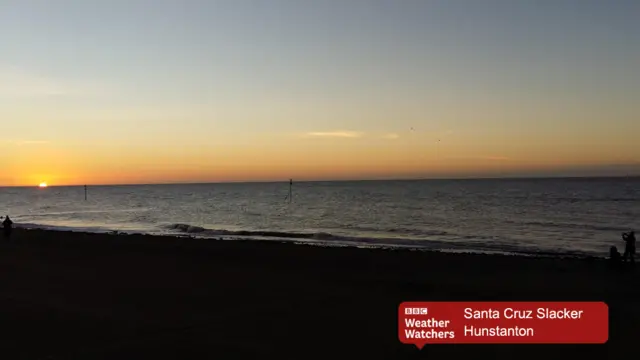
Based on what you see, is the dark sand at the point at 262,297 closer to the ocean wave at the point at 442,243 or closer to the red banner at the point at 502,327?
the red banner at the point at 502,327

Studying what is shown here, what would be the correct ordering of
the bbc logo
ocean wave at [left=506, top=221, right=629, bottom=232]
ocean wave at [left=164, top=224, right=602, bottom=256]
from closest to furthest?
the bbc logo → ocean wave at [left=164, top=224, right=602, bottom=256] → ocean wave at [left=506, top=221, right=629, bottom=232]

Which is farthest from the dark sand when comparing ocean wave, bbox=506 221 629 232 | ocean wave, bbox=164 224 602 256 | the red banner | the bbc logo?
ocean wave, bbox=506 221 629 232

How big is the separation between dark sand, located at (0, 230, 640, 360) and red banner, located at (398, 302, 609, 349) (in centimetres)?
18

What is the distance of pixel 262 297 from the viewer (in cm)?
1362

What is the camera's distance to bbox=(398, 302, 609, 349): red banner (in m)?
9.39

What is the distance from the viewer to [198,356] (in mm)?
8867

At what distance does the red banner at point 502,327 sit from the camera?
30.8 feet

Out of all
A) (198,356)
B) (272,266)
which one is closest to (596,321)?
(198,356)

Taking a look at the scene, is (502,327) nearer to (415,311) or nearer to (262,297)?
(415,311)

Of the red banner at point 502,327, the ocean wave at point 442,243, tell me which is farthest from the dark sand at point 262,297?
the ocean wave at point 442,243

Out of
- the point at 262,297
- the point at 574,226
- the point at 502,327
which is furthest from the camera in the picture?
the point at 574,226

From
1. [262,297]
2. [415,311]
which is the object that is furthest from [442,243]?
[415,311]

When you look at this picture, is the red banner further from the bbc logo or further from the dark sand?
the dark sand

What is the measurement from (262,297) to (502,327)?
6316 mm
